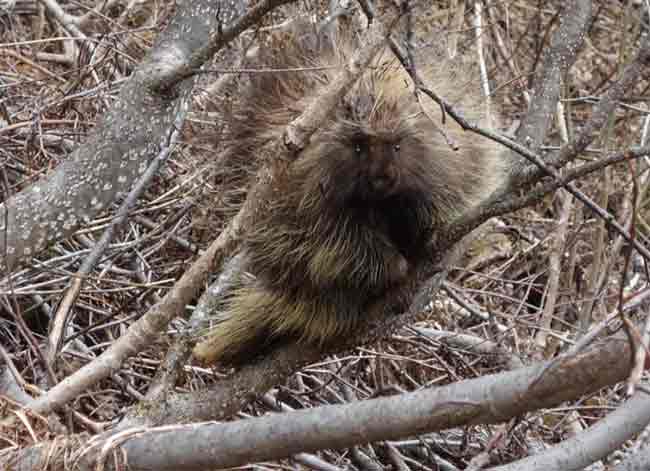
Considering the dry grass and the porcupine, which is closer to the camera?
the porcupine

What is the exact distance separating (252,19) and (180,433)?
2.78 ft

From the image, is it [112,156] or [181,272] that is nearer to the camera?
[112,156]

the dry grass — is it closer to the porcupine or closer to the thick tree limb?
the porcupine

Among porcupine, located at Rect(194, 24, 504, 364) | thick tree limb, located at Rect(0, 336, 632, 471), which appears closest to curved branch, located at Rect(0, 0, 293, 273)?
porcupine, located at Rect(194, 24, 504, 364)

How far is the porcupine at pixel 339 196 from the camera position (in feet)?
7.83

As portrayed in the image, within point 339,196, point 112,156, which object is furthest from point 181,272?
point 112,156

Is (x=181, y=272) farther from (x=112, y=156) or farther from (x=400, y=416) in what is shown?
(x=400, y=416)

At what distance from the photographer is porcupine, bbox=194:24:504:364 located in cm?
239

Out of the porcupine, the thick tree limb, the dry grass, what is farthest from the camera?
the dry grass

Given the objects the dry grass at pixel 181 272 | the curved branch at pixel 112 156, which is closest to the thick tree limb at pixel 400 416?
the curved branch at pixel 112 156

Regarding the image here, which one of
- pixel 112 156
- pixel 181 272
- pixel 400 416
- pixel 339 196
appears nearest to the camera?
pixel 400 416

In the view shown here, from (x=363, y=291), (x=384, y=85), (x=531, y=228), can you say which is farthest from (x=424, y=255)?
(x=531, y=228)

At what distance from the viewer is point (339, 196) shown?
2.45 metres

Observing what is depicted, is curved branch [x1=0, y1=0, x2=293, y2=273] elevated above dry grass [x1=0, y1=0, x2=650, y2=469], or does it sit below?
above
